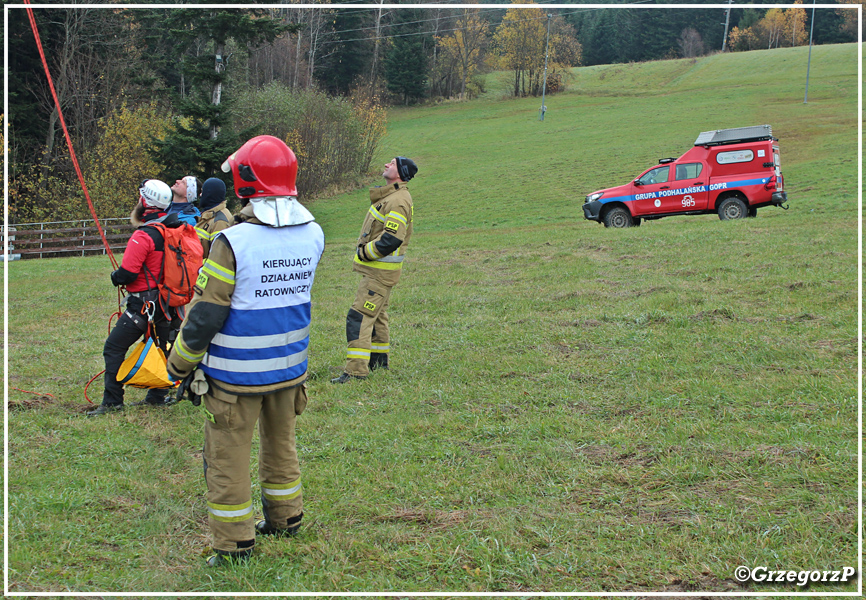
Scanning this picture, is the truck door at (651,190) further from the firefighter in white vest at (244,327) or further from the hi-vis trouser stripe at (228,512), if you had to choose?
the hi-vis trouser stripe at (228,512)

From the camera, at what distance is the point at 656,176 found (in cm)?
1914

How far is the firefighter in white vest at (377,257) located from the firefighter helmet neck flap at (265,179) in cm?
322

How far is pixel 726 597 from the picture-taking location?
10.1 ft

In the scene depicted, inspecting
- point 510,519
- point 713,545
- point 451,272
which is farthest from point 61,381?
point 451,272

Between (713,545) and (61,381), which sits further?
(61,381)

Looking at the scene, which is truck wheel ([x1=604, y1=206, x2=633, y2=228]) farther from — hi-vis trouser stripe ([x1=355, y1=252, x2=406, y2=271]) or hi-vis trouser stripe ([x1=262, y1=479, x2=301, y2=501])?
hi-vis trouser stripe ([x1=262, y1=479, x2=301, y2=501])

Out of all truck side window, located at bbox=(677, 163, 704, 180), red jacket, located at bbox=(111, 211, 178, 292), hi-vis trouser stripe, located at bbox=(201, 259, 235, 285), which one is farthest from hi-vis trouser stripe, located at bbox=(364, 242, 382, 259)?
truck side window, located at bbox=(677, 163, 704, 180)

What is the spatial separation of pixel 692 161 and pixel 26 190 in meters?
25.8

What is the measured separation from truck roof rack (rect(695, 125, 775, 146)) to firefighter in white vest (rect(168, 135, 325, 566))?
1763 cm

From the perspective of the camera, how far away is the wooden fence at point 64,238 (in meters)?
23.6

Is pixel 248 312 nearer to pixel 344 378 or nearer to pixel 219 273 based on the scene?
pixel 219 273

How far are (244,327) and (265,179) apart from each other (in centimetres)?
77

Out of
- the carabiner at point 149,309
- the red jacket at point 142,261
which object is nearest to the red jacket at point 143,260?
the red jacket at point 142,261

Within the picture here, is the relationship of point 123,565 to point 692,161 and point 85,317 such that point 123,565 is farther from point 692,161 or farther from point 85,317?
point 692,161
